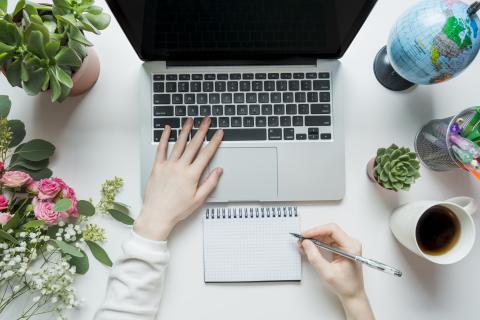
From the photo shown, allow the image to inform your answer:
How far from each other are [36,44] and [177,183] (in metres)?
0.31

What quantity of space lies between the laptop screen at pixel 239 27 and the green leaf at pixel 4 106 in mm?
251

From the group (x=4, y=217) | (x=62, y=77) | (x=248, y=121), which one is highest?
(x=62, y=77)

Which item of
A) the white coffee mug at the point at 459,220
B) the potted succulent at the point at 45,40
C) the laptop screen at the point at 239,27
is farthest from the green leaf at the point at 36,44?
the white coffee mug at the point at 459,220

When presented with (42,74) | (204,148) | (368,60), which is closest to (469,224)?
(368,60)

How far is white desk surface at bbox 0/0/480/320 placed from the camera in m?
0.74

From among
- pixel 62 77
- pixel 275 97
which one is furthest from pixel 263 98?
pixel 62 77

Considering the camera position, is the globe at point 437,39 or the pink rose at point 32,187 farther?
the pink rose at point 32,187

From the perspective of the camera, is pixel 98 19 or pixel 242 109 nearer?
pixel 98 19

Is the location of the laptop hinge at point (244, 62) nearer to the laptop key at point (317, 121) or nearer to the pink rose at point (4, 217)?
the laptop key at point (317, 121)

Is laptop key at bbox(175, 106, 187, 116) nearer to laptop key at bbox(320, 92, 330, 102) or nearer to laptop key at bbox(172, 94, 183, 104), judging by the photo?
laptop key at bbox(172, 94, 183, 104)

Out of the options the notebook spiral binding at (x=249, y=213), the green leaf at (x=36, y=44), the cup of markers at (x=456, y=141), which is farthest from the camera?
the notebook spiral binding at (x=249, y=213)

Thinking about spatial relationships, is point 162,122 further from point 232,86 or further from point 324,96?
point 324,96

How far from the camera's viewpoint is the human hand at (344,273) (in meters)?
0.69

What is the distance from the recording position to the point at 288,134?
0.73 m
